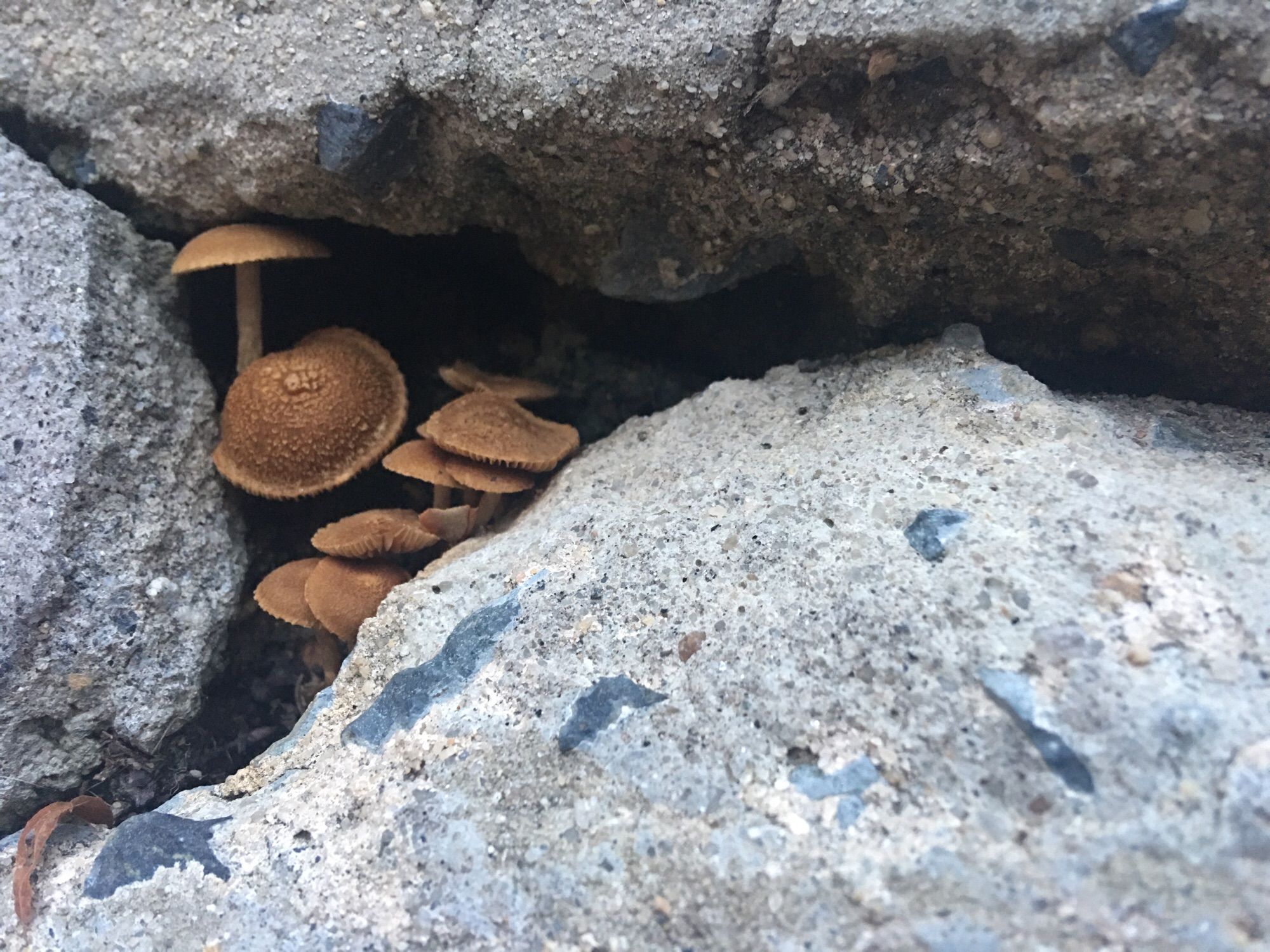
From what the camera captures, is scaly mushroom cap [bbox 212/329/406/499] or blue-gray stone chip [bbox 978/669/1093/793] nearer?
blue-gray stone chip [bbox 978/669/1093/793]

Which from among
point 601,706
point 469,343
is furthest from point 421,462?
point 601,706

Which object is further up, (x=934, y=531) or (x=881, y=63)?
(x=881, y=63)

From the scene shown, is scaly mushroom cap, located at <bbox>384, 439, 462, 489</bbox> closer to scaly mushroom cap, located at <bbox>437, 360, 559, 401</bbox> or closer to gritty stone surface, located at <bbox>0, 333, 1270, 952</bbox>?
scaly mushroom cap, located at <bbox>437, 360, 559, 401</bbox>

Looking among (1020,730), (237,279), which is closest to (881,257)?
(1020,730)

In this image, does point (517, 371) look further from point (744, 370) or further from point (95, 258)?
point (95, 258)

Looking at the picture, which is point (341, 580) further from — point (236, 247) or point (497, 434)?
point (236, 247)

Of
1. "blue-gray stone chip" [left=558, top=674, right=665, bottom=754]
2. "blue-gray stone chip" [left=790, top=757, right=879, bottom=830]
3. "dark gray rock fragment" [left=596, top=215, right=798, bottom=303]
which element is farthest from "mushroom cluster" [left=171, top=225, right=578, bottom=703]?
"blue-gray stone chip" [left=790, top=757, right=879, bottom=830]
